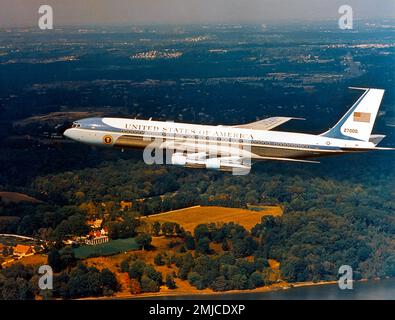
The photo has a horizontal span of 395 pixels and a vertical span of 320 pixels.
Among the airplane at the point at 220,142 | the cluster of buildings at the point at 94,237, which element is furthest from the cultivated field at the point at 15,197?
the airplane at the point at 220,142

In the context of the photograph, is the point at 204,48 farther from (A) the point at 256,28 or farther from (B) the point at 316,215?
(B) the point at 316,215

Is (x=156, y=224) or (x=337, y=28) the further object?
(x=337, y=28)

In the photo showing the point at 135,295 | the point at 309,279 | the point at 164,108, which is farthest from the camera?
the point at 164,108

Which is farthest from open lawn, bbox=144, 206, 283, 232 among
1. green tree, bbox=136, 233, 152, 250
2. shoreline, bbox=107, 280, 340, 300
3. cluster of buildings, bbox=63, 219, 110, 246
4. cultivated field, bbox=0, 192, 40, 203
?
cultivated field, bbox=0, 192, 40, 203

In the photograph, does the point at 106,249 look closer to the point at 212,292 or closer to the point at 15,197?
the point at 15,197

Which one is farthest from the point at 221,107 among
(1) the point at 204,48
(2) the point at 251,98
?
(1) the point at 204,48

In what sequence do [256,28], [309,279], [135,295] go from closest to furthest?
1. [135,295]
2. [309,279]
3. [256,28]

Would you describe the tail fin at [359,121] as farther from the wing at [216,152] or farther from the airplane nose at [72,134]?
the airplane nose at [72,134]

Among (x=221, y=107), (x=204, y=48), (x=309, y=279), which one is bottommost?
(x=309, y=279)
